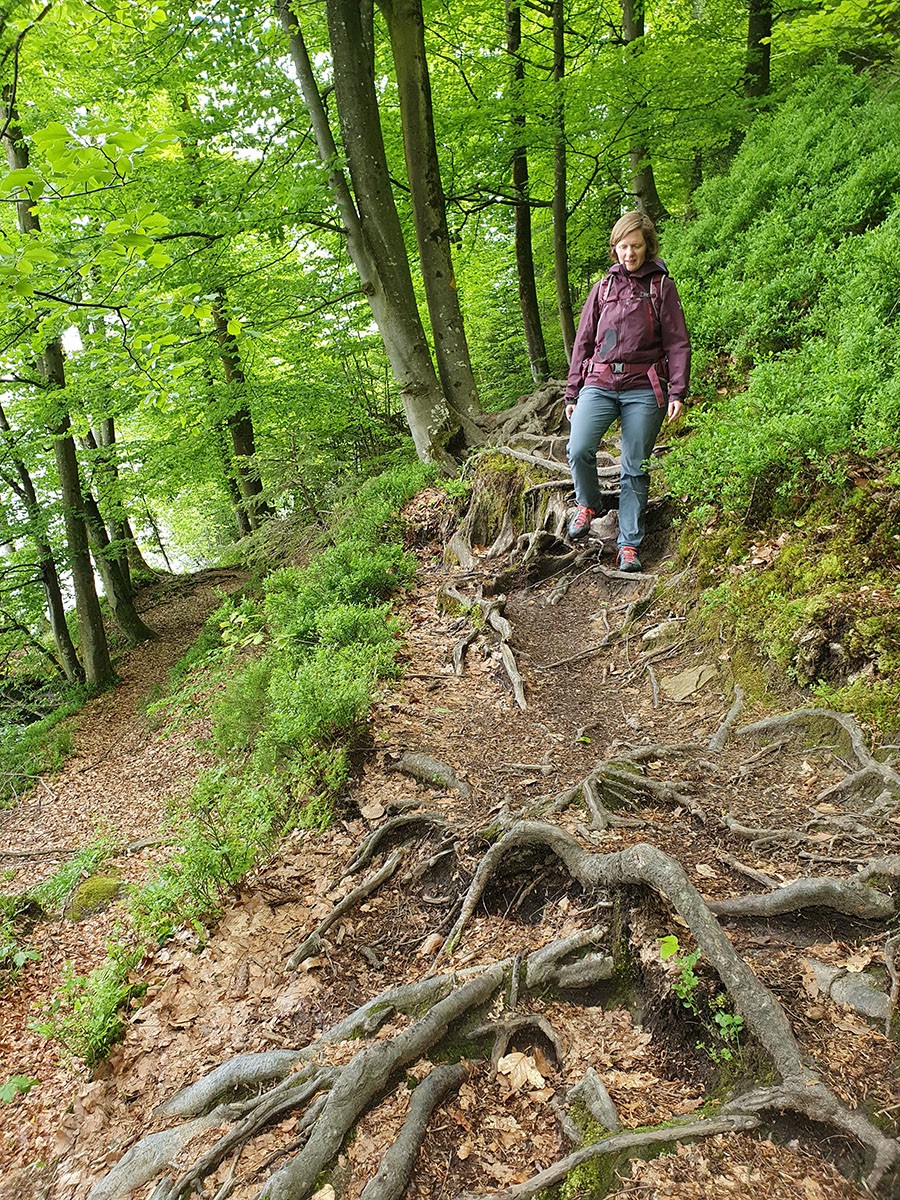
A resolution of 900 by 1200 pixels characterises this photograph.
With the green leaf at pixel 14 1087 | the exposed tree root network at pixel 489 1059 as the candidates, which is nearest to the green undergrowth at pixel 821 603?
the exposed tree root network at pixel 489 1059

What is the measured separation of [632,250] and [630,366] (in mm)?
861

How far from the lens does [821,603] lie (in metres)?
3.67

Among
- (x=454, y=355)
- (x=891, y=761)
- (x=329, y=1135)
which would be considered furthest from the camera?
(x=454, y=355)

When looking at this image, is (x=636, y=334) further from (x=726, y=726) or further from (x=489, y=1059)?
(x=489, y=1059)

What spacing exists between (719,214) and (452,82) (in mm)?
6774

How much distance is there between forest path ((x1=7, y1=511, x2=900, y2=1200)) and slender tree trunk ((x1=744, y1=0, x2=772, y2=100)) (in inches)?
403

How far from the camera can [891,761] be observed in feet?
9.79

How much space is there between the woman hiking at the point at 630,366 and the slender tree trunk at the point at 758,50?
824cm

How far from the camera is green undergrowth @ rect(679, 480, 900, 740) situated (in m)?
3.33

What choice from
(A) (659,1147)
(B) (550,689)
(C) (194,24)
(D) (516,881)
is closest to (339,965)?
(D) (516,881)

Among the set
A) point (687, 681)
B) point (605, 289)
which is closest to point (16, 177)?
point (605, 289)

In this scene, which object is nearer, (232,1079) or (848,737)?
(232,1079)

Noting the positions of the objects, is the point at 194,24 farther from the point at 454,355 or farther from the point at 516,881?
the point at 516,881

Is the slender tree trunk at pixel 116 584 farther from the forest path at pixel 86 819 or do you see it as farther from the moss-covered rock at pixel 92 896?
the moss-covered rock at pixel 92 896
